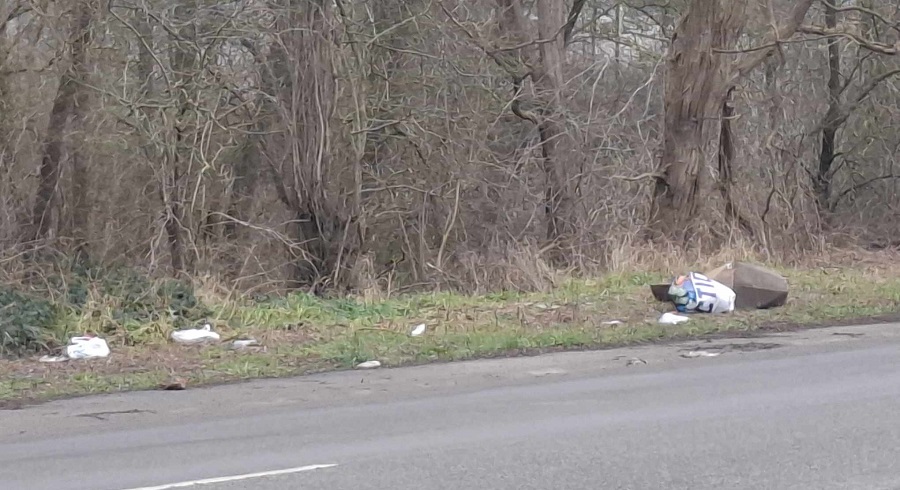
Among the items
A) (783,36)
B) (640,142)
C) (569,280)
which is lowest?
(569,280)

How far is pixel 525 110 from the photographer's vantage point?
71.5ft

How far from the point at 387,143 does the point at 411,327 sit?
839cm

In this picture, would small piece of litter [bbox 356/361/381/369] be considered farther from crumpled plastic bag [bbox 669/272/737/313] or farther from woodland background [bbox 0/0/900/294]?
woodland background [bbox 0/0/900/294]

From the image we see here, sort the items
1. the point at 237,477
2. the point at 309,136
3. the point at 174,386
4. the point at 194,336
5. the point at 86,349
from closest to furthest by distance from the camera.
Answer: the point at 237,477 < the point at 174,386 < the point at 86,349 < the point at 194,336 < the point at 309,136

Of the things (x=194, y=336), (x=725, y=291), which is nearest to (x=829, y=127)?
(x=725, y=291)

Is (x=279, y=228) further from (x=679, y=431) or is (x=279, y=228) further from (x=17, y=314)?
(x=679, y=431)

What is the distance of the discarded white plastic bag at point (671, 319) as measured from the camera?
1259 centimetres

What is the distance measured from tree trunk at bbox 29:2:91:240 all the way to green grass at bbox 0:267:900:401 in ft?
18.9

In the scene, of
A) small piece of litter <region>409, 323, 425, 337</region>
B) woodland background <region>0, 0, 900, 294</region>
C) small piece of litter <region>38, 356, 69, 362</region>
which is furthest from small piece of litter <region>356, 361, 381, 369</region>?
woodland background <region>0, 0, 900, 294</region>

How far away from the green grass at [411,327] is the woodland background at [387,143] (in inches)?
96.5

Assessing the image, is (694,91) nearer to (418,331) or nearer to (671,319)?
(671,319)

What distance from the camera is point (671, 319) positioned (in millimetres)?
12750

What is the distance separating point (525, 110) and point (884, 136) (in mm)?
9785

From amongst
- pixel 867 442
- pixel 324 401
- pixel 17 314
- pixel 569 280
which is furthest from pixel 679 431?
pixel 569 280
